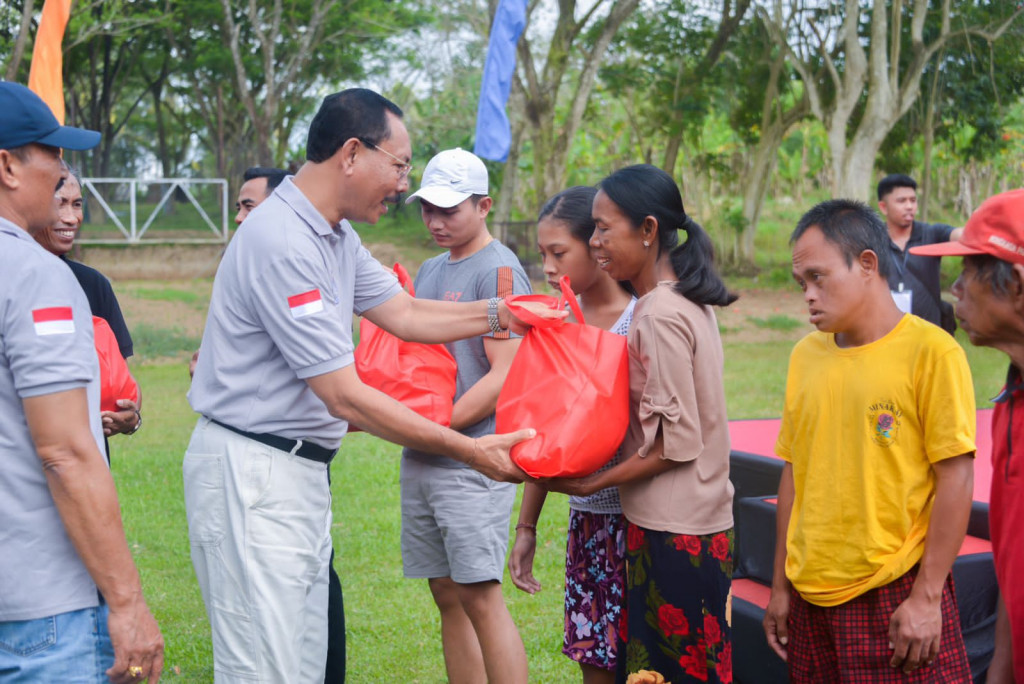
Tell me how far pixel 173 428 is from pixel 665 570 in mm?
7260

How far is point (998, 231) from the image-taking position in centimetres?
205

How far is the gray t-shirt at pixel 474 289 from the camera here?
337 cm

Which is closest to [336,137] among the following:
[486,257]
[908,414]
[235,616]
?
[486,257]

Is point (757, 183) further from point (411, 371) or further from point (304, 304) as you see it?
point (304, 304)

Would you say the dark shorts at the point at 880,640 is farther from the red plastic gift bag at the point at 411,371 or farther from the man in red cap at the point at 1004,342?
the red plastic gift bag at the point at 411,371

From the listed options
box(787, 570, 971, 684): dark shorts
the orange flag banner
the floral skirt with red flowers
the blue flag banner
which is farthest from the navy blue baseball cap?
the blue flag banner

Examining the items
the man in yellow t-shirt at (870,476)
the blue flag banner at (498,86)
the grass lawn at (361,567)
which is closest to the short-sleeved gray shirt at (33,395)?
the man in yellow t-shirt at (870,476)

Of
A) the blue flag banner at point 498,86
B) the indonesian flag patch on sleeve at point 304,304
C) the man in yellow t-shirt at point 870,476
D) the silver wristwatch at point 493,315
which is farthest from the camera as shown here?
the blue flag banner at point 498,86

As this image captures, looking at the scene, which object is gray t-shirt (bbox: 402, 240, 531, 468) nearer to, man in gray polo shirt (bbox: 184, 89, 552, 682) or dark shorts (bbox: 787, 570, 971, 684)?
man in gray polo shirt (bbox: 184, 89, 552, 682)

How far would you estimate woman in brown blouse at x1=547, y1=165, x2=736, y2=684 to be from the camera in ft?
8.30

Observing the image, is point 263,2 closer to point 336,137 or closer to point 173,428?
point 173,428

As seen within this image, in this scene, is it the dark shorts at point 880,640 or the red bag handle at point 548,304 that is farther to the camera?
the red bag handle at point 548,304

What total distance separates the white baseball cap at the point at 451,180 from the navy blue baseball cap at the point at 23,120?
1511 millimetres

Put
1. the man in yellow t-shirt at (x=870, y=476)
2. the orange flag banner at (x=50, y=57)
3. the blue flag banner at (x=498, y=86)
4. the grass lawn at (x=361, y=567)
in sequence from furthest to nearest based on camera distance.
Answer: the blue flag banner at (x=498, y=86) < the orange flag banner at (x=50, y=57) < the grass lawn at (x=361, y=567) < the man in yellow t-shirt at (x=870, y=476)
